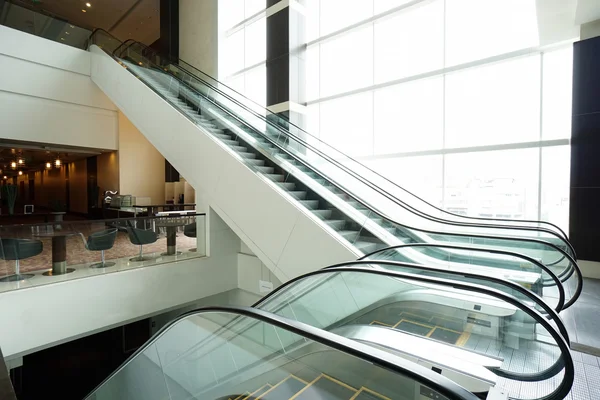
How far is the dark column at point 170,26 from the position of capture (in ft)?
44.8

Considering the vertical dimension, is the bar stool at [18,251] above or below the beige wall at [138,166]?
below

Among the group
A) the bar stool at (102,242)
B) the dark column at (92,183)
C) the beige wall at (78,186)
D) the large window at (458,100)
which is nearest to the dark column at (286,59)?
the large window at (458,100)

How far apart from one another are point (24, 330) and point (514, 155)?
387 inches

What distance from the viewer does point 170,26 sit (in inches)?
538

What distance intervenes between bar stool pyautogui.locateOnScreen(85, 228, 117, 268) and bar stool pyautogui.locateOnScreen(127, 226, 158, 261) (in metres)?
0.32

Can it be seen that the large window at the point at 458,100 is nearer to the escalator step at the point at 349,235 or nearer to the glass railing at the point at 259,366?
the escalator step at the point at 349,235

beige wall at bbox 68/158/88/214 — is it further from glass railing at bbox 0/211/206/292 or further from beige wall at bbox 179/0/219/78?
glass railing at bbox 0/211/206/292

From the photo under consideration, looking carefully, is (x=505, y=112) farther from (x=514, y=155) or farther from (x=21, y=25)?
(x=21, y=25)

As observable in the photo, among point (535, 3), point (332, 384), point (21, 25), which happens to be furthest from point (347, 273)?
point (21, 25)

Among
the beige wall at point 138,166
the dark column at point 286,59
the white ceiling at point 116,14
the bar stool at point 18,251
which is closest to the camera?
the bar stool at point 18,251

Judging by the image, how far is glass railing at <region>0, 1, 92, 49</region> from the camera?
408 inches

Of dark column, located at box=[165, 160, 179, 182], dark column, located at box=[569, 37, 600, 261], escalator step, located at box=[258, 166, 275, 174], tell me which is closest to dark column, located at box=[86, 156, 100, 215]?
dark column, located at box=[165, 160, 179, 182]

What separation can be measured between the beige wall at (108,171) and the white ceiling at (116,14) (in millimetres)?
6192

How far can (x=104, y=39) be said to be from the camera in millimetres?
11320
